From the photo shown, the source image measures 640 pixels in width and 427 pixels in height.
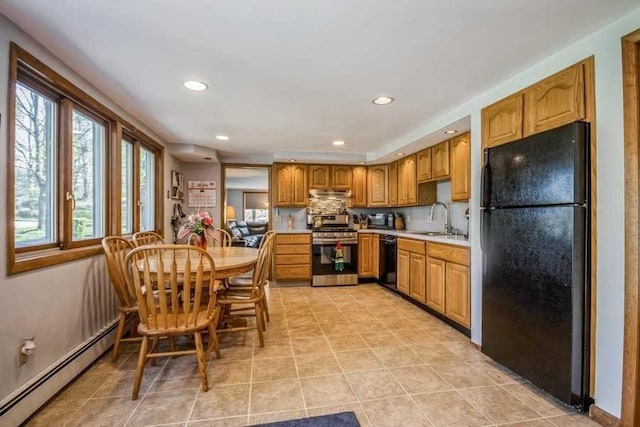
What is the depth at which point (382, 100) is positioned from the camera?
267 centimetres

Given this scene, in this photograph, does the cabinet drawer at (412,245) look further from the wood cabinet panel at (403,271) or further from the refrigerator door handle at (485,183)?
the refrigerator door handle at (485,183)

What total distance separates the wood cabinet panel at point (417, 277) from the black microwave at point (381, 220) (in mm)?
1543

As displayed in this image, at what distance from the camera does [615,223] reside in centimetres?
161

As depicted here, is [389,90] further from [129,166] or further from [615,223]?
[129,166]

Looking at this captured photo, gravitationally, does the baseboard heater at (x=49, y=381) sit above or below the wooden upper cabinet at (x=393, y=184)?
below

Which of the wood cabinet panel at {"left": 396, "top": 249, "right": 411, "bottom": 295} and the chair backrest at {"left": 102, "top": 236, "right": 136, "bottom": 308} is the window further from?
the wood cabinet panel at {"left": 396, "top": 249, "right": 411, "bottom": 295}

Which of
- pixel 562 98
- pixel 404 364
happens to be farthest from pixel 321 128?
pixel 404 364

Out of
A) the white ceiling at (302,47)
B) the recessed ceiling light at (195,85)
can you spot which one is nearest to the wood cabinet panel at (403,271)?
the white ceiling at (302,47)

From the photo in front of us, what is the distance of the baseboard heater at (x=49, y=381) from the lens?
1560 millimetres

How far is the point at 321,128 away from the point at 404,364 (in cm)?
253

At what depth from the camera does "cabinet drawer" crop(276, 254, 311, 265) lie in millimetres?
4793

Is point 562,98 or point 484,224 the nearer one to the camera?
point 562,98

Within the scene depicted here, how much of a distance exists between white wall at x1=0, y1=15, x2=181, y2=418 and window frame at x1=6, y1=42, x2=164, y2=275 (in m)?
0.04

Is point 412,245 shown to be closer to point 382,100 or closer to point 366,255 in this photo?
point 366,255
